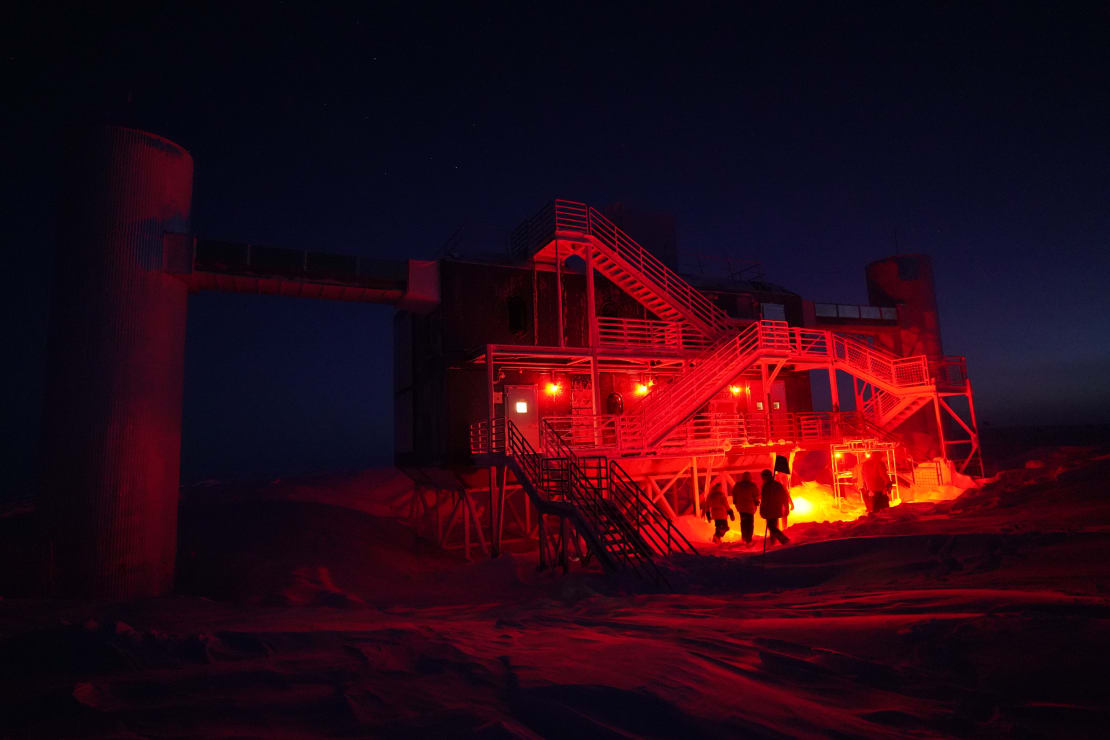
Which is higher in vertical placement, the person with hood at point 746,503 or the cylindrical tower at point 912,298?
the cylindrical tower at point 912,298

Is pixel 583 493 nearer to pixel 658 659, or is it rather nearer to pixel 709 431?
pixel 709 431

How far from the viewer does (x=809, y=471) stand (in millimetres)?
32781

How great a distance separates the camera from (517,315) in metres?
21.7

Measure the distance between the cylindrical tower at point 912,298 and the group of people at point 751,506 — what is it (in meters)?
20.8

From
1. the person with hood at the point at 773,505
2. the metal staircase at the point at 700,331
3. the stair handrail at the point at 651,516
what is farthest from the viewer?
the metal staircase at the point at 700,331

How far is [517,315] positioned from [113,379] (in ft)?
40.2

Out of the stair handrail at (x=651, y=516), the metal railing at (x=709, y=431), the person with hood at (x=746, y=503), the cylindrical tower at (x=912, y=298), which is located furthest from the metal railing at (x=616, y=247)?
the cylindrical tower at (x=912, y=298)

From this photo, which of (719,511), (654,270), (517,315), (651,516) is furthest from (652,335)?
(651,516)

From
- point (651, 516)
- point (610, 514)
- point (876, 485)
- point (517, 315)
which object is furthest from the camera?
point (517, 315)

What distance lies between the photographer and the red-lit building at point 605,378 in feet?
63.2

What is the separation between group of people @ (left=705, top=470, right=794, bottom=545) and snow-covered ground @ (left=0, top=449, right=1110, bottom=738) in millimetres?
4306

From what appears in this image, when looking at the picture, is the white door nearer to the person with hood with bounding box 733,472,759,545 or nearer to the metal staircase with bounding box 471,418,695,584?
the metal staircase with bounding box 471,418,695,584

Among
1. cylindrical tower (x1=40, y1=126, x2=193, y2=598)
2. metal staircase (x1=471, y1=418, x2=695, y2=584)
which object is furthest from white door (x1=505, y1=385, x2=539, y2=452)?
cylindrical tower (x1=40, y1=126, x2=193, y2=598)

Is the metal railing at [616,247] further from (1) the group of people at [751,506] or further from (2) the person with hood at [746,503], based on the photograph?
(2) the person with hood at [746,503]
